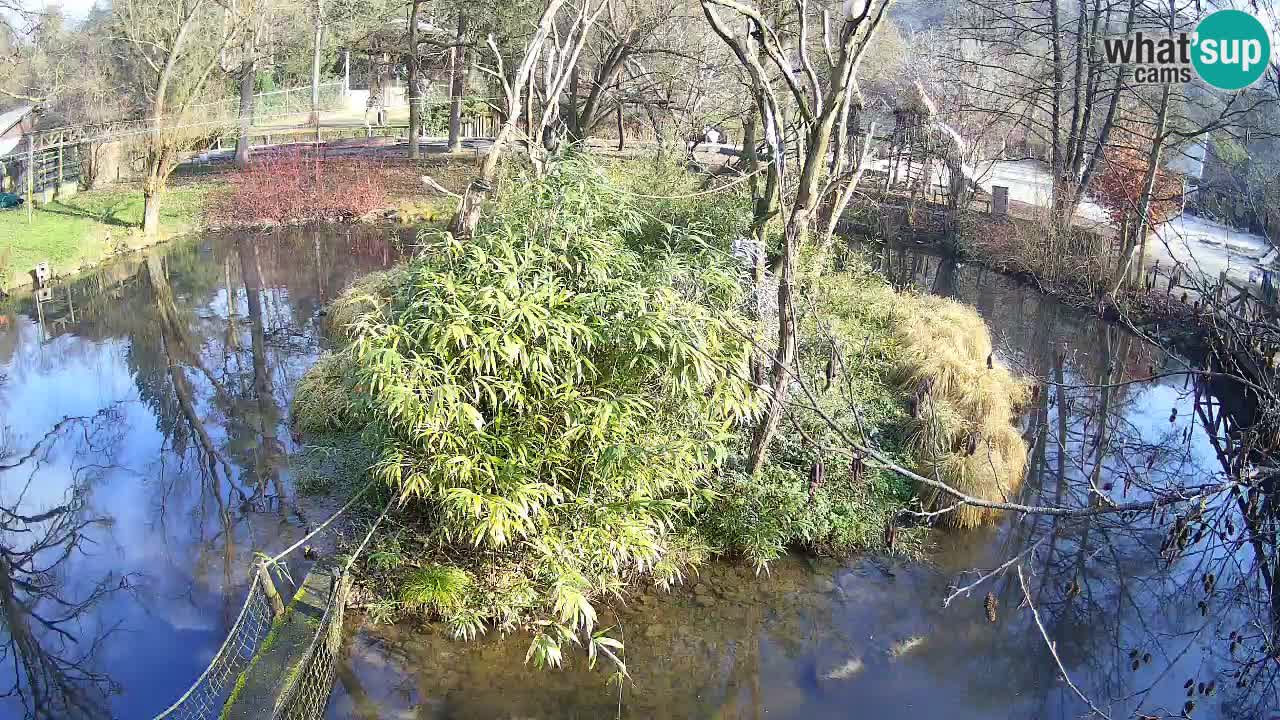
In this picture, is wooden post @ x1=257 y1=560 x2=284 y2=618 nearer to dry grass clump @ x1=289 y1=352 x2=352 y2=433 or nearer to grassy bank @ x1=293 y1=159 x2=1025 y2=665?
grassy bank @ x1=293 y1=159 x2=1025 y2=665

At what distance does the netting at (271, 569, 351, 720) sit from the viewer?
190 inches

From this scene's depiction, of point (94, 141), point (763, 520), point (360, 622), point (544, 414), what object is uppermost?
point (94, 141)

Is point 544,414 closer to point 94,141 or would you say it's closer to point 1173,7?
point 1173,7

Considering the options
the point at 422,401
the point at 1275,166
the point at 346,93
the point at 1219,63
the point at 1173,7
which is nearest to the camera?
the point at 422,401

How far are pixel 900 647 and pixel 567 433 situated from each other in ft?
8.24

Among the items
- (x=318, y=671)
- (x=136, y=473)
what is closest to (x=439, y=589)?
(x=318, y=671)

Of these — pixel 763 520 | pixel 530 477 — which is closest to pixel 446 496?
pixel 530 477

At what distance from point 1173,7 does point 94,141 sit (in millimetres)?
17035

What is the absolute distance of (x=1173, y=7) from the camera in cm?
1125

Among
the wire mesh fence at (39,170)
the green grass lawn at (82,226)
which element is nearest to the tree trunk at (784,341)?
the green grass lawn at (82,226)

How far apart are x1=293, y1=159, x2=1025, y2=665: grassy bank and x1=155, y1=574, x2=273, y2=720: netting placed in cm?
64

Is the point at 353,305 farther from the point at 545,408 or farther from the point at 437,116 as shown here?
the point at 437,116

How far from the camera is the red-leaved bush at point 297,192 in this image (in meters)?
17.7

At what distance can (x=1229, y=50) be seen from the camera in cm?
864
